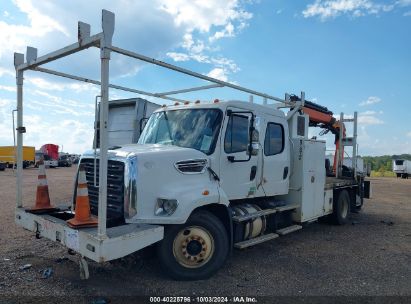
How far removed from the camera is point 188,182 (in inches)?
202

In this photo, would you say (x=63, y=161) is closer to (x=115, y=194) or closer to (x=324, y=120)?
(x=324, y=120)

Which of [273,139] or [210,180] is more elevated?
[273,139]

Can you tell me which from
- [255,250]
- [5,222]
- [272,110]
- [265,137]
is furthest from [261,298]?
[5,222]

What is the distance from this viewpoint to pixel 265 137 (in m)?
6.70

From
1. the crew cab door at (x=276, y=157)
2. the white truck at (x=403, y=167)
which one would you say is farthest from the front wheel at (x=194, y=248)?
the white truck at (x=403, y=167)

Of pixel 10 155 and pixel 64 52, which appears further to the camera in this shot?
pixel 10 155

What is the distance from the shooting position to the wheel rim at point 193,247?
4941mm

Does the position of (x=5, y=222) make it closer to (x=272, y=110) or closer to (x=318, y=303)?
(x=272, y=110)

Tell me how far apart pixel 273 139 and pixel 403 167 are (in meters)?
41.5

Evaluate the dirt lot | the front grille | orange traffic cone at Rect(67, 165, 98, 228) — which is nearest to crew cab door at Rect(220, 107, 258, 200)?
the dirt lot

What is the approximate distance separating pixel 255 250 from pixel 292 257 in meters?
0.70

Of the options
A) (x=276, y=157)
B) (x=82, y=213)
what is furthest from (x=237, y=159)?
(x=82, y=213)

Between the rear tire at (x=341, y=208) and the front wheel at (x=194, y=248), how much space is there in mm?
5090

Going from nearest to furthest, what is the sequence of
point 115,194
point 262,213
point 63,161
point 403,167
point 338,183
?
point 115,194, point 262,213, point 338,183, point 403,167, point 63,161
